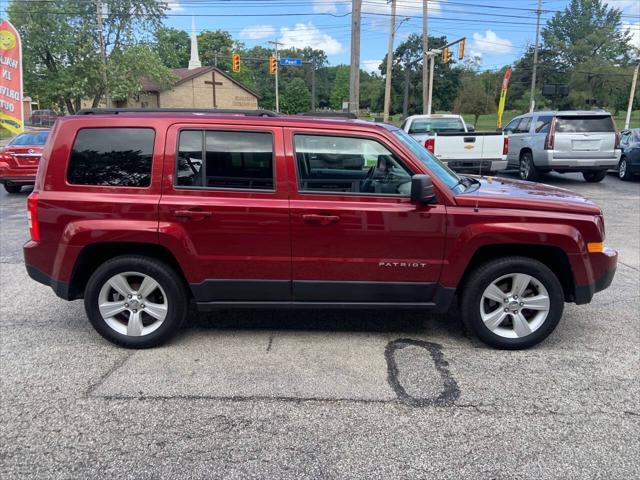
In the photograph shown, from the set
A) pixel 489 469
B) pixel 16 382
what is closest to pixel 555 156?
pixel 489 469

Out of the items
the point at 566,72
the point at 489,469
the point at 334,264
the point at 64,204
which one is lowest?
the point at 489,469

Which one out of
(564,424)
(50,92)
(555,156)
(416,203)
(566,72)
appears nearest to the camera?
(564,424)

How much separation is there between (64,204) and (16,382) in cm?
130

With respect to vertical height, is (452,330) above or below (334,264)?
below

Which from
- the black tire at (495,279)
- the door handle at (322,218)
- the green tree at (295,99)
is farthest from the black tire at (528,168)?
the green tree at (295,99)

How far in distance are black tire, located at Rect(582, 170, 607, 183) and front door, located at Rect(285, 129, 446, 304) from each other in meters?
12.3

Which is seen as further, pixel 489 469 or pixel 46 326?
pixel 46 326

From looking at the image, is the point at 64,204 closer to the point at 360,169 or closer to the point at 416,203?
the point at 360,169

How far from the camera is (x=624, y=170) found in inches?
592

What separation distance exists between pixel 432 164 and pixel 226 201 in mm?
1678

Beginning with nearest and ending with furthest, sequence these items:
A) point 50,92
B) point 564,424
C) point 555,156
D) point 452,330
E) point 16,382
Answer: point 564,424
point 16,382
point 452,330
point 555,156
point 50,92

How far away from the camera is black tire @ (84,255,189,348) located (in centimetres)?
392

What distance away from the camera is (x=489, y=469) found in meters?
2.65

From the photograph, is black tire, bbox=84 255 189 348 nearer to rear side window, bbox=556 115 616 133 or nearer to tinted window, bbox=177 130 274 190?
tinted window, bbox=177 130 274 190
